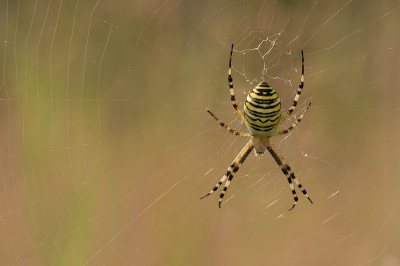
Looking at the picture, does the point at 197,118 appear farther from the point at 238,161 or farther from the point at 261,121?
the point at 261,121

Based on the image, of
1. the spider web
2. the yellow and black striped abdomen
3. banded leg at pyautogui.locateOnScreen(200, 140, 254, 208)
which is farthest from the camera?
banded leg at pyautogui.locateOnScreen(200, 140, 254, 208)

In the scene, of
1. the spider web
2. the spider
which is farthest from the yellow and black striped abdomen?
the spider web

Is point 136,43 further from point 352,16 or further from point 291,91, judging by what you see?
point 352,16

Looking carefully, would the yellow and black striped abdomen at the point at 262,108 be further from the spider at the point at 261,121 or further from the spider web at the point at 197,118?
the spider web at the point at 197,118

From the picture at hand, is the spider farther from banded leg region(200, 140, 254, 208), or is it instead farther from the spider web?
the spider web

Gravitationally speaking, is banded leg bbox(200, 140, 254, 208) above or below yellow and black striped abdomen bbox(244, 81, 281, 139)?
below

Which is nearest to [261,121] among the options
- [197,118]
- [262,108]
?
[262,108]

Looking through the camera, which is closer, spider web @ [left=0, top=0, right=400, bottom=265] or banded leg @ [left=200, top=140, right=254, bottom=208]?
spider web @ [left=0, top=0, right=400, bottom=265]

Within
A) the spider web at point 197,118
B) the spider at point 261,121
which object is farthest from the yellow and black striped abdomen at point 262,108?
the spider web at point 197,118
